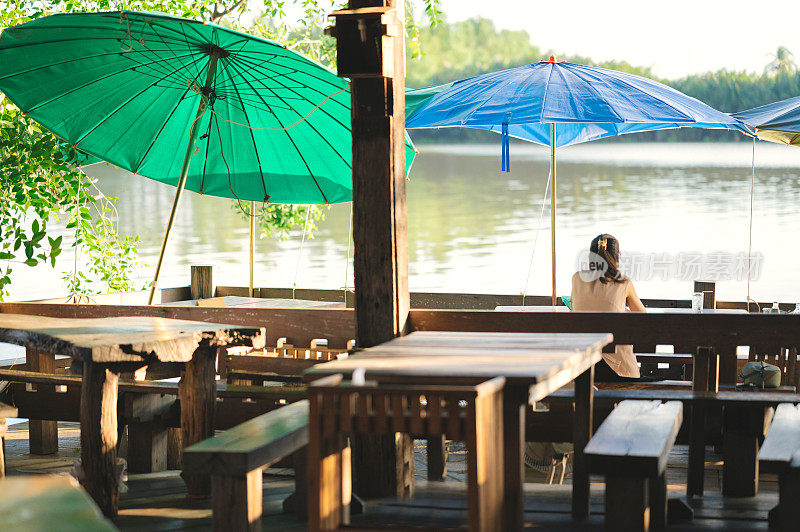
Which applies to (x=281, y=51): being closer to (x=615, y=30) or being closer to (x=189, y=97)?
(x=189, y=97)

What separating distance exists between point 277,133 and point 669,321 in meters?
2.68

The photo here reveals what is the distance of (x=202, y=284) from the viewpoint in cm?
703

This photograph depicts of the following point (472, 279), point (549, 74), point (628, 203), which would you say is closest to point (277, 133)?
point (549, 74)

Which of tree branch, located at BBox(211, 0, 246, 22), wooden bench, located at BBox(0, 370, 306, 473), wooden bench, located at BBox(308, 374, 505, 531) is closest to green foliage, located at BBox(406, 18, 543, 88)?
tree branch, located at BBox(211, 0, 246, 22)

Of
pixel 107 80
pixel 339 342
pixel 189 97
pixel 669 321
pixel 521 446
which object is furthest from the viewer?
pixel 189 97

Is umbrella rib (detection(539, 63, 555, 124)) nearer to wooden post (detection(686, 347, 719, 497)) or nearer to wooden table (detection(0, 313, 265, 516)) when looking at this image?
wooden post (detection(686, 347, 719, 497))

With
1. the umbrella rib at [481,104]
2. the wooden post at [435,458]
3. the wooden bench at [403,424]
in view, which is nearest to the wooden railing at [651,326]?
the wooden post at [435,458]

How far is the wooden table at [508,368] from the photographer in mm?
2311

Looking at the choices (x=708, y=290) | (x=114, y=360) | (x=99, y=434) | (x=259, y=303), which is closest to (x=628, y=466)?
(x=114, y=360)

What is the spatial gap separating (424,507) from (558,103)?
279 centimetres

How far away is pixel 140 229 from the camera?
2884cm

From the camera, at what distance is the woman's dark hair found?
15.6 feet

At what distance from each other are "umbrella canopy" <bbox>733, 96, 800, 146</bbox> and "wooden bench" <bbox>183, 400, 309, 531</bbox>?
145 inches

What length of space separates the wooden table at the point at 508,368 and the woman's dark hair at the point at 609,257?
6.04ft
